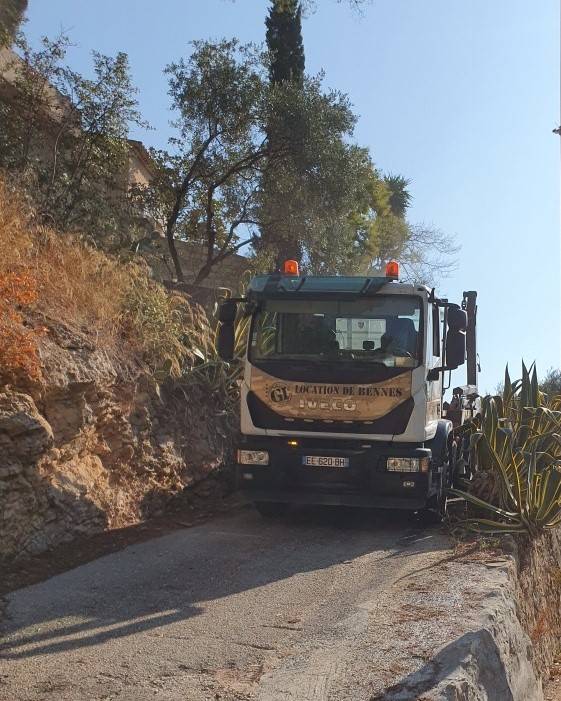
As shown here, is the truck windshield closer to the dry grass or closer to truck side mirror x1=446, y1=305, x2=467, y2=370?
truck side mirror x1=446, y1=305, x2=467, y2=370

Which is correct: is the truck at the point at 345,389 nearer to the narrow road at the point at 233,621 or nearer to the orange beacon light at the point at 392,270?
the orange beacon light at the point at 392,270

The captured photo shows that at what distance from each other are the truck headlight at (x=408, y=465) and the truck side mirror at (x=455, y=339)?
1.17 meters

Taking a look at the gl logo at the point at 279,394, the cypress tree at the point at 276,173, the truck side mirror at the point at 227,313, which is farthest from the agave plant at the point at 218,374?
the cypress tree at the point at 276,173

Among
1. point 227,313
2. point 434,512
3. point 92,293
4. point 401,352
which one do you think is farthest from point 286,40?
point 434,512

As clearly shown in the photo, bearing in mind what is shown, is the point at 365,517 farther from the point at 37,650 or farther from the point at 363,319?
the point at 37,650

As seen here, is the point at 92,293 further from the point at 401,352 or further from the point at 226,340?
the point at 401,352

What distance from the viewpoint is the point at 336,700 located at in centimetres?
457

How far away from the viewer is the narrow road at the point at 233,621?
4762 millimetres

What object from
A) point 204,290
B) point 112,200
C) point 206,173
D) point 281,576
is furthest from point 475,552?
point 206,173

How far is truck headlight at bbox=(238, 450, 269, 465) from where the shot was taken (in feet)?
29.1

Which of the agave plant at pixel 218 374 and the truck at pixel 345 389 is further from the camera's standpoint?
the agave plant at pixel 218 374

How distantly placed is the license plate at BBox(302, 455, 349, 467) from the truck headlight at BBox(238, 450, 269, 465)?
1.37ft

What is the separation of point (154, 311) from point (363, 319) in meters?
3.23

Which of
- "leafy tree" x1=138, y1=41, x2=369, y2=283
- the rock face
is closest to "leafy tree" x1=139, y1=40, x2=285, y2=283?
"leafy tree" x1=138, y1=41, x2=369, y2=283
